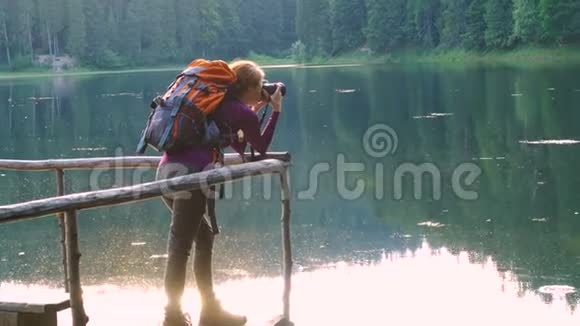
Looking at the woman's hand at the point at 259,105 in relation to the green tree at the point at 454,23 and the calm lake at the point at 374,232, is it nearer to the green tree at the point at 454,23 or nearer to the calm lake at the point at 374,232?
the calm lake at the point at 374,232

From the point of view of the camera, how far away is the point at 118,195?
17.3 feet

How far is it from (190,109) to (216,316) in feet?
4.89

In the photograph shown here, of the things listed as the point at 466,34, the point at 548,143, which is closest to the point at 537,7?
the point at 466,34

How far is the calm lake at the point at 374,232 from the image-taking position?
9.79m

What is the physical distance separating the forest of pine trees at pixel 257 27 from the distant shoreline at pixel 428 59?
2.50ft

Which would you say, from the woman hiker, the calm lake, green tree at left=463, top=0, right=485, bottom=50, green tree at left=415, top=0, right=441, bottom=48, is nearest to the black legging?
the woman hiker

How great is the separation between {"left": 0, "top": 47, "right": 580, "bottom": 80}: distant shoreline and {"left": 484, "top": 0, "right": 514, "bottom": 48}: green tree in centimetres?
82

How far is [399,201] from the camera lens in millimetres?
15266

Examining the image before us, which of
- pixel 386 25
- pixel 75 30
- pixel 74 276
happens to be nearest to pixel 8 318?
pixel 74 276

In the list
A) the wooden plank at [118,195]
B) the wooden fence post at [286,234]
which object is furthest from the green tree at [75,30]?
the wooden plank at [118,195]

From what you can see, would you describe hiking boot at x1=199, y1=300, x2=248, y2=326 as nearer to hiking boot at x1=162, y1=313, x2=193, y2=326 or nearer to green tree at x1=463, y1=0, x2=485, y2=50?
hiking boot at x1=162, y1=313, x2=193, y2=326

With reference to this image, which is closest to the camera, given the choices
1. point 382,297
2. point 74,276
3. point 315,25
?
point 74,276

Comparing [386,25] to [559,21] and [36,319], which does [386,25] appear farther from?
[36,319]

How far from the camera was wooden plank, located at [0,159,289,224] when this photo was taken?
4.96 meters
